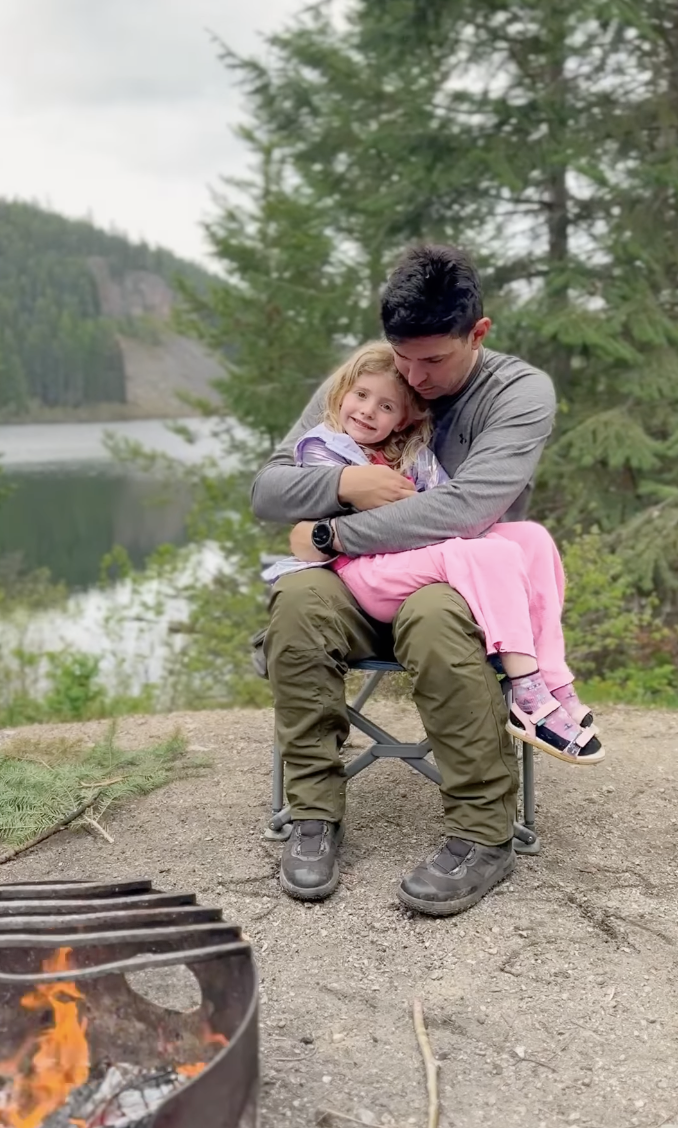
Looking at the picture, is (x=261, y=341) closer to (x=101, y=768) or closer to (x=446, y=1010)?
(x=101, y=768)

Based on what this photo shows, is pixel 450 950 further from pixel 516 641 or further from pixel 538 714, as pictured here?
pixel 516 641

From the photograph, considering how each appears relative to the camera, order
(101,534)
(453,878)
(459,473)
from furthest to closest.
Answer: (101,534) → (459,473) → (453,878)

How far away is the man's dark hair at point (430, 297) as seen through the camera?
232 cm

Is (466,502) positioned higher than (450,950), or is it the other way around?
(466,502)

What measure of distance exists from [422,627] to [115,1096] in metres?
1.11

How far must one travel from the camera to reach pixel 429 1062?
1.76 metres

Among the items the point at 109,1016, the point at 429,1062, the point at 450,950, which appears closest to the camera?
the point at 109,1016

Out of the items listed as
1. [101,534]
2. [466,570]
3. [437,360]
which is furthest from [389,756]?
[101,534]

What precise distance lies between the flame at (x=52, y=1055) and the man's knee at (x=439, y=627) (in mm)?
997

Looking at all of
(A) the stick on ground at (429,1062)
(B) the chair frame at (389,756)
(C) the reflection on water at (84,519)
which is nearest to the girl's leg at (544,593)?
(B) the chair frame at (389,756)

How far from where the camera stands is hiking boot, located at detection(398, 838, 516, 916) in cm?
225

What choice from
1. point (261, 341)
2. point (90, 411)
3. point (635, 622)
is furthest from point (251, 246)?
point (90, 411)

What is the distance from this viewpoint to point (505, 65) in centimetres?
823

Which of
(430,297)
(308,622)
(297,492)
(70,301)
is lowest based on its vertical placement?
(70,301)
